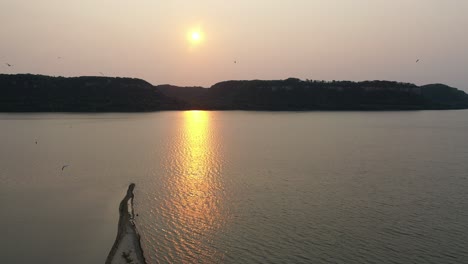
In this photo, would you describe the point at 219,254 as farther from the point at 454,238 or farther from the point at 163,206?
the point at 454,238

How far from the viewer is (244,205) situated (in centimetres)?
3127

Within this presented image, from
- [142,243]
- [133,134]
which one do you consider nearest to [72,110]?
[133,134]

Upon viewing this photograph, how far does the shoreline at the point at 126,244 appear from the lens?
21062 mm

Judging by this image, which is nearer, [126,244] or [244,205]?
[126,244]

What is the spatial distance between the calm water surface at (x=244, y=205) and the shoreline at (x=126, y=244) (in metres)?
0.60

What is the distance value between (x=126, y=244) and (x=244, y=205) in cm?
1076

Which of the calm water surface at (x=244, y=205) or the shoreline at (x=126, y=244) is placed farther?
the calm water surface at (x=244, y=205)

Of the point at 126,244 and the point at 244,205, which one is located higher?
the point at 244,205

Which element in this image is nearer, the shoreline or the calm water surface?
the shoreline

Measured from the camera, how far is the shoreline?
21062 millimetres

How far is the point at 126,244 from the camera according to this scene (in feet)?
75.9

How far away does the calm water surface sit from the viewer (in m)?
22.4

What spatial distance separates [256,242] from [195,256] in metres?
3.81

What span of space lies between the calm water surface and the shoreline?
602mm
